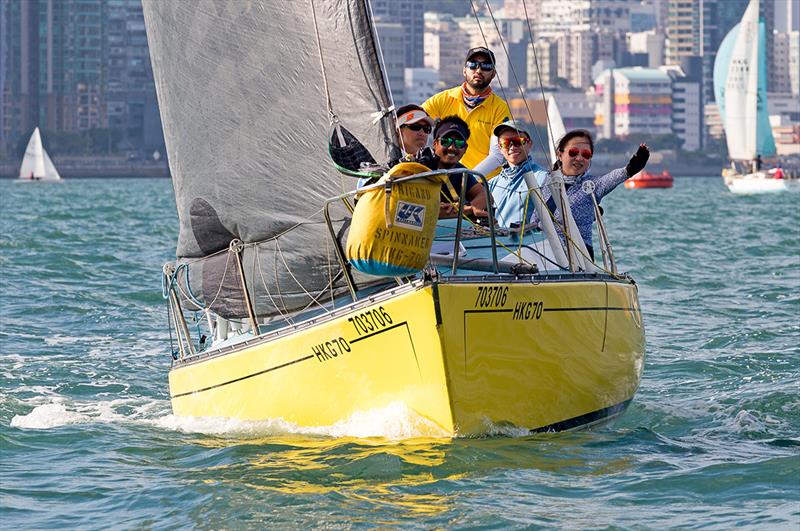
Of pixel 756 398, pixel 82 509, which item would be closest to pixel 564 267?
pixel 756 398

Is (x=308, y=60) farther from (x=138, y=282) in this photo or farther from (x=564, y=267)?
(x=138, y=282)

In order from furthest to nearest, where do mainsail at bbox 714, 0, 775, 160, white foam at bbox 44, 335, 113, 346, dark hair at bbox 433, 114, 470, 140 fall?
mainsail at bbox 714, 0, 775, 160 < white foam at bbox 44, 335, 113, 346 < dark hair at bbox 433, 114, 470, 140

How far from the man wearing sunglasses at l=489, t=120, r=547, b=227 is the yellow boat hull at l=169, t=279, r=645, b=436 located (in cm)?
74

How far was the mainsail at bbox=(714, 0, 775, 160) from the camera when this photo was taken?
71812 millimetres

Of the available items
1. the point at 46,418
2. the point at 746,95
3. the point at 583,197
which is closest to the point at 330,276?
the point at 583,197

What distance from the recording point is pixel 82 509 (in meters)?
6.88

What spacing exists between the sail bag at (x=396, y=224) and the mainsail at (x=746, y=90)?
6623 cm

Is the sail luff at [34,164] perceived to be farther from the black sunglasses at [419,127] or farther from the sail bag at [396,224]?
the sail bag at [396,224]

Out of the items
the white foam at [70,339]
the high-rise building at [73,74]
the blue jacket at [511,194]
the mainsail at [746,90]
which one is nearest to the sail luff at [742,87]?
the mainsail at [746,90]

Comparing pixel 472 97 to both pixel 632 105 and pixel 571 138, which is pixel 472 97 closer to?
pixel 571 138

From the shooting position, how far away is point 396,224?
7.01 m

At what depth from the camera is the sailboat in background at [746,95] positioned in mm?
71812

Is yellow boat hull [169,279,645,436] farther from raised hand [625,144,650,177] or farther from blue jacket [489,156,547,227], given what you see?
blue jacket [489,156,547,227]

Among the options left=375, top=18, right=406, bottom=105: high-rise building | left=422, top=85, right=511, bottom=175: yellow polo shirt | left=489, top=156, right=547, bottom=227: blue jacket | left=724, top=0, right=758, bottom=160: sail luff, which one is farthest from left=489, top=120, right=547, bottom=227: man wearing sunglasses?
left=375, top=18, right=406, bottom=105: high-rise building
